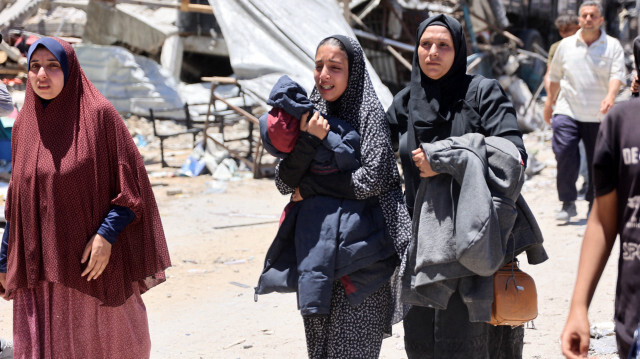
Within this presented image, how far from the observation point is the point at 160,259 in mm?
3109

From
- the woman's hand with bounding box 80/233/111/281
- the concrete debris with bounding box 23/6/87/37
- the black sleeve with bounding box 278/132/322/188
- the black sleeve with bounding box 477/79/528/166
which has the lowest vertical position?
the concrete debris with bounding box 23/6/87/37

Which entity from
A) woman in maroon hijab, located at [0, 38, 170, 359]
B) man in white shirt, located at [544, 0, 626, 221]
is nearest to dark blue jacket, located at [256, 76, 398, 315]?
woman in maroon hijab, located at [0, 38, 170, 359]

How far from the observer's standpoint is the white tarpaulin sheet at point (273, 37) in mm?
8656

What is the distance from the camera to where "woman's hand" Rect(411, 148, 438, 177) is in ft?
9.32

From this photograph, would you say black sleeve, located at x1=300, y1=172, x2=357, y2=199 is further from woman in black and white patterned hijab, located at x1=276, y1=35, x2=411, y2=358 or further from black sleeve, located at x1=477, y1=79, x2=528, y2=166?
black sleeve, located at x1=477, y1=79, x2=528, y2=166

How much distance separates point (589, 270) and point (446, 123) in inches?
43.7

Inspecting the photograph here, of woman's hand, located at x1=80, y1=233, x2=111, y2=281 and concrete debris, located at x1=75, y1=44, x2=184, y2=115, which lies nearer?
woman's hand, located at x1=80, y1=233, x2=111, y2=281

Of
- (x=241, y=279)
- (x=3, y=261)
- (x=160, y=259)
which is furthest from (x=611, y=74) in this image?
(x=3, y=261)

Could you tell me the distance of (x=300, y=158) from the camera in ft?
9.61

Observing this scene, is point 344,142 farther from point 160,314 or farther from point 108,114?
point 160,314

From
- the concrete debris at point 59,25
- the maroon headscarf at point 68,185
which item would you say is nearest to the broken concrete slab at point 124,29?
the concrete debris at point 59,25

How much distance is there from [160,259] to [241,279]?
2483 mm

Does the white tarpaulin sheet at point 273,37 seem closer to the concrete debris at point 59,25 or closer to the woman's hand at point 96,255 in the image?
the woman's hand at point 96,255

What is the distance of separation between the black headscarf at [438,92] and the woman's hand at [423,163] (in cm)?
13
